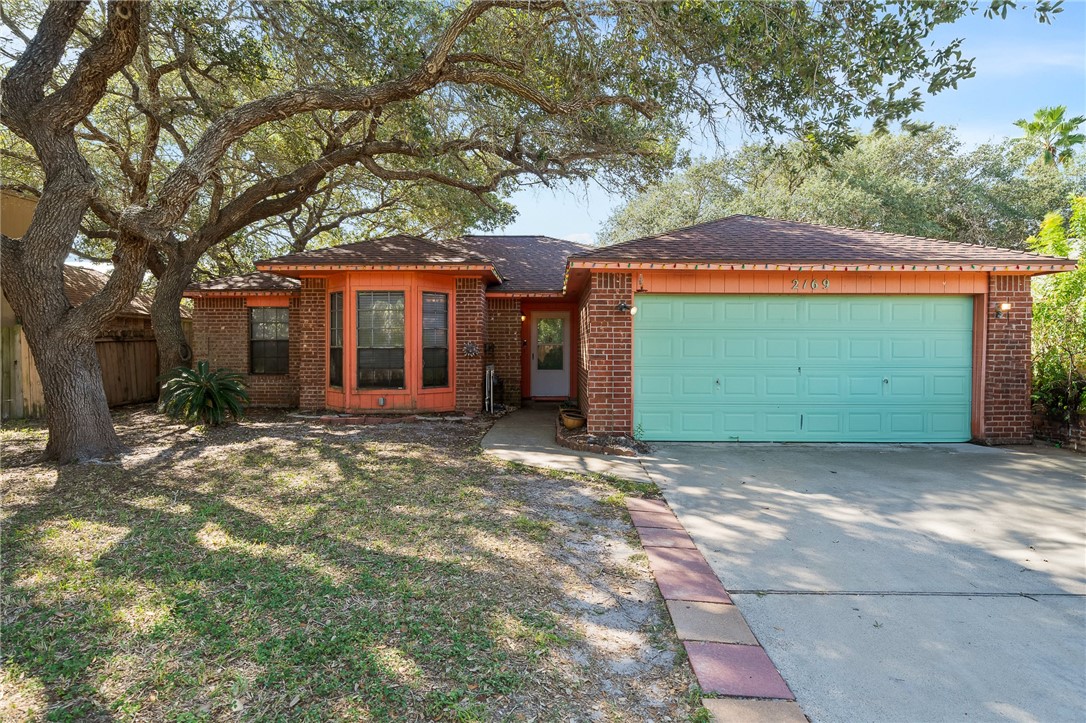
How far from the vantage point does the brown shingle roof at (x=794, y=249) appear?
23.4 ft

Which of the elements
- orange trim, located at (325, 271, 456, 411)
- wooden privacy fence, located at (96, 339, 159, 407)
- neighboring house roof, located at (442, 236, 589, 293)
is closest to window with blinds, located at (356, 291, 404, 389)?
orange trim, located at (325, 271, 456, 411)

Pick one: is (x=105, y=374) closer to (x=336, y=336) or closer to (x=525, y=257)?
(x=336, y=336)

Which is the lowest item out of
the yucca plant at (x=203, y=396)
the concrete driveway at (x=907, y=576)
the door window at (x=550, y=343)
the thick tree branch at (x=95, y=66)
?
the concrete driveway at (x=907, y=576)

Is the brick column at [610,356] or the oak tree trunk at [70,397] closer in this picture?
the oak tree trunk at [70,397]

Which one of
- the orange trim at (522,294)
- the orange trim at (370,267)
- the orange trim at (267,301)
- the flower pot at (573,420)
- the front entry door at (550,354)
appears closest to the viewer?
the flower pot at (573,420)

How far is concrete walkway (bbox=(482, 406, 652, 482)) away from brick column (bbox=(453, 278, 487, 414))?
934mm

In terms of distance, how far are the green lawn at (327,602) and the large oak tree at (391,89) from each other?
2.70 meters

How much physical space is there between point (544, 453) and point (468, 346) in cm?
359

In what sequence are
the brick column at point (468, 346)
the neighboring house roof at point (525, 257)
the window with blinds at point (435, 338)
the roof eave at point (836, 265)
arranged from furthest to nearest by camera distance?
the neighboring house roof at point (525, 257) < the brick column at point (468, 346) < the window with blinds at point (435, 338) < the roof eave at point (836, 265)

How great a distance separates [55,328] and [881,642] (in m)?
8.30

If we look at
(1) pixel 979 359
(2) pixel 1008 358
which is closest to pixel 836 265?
(1) pixel 979 359

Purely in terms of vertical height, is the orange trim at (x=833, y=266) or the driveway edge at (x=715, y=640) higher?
the orange trim at (x=833, y=266)

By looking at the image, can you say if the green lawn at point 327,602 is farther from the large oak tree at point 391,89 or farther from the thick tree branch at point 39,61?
the thick tree branch at point 39,61

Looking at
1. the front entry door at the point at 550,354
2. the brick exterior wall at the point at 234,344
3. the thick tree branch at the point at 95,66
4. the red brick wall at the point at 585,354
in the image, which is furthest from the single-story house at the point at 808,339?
the brick exterior wall at the point at 234,344
